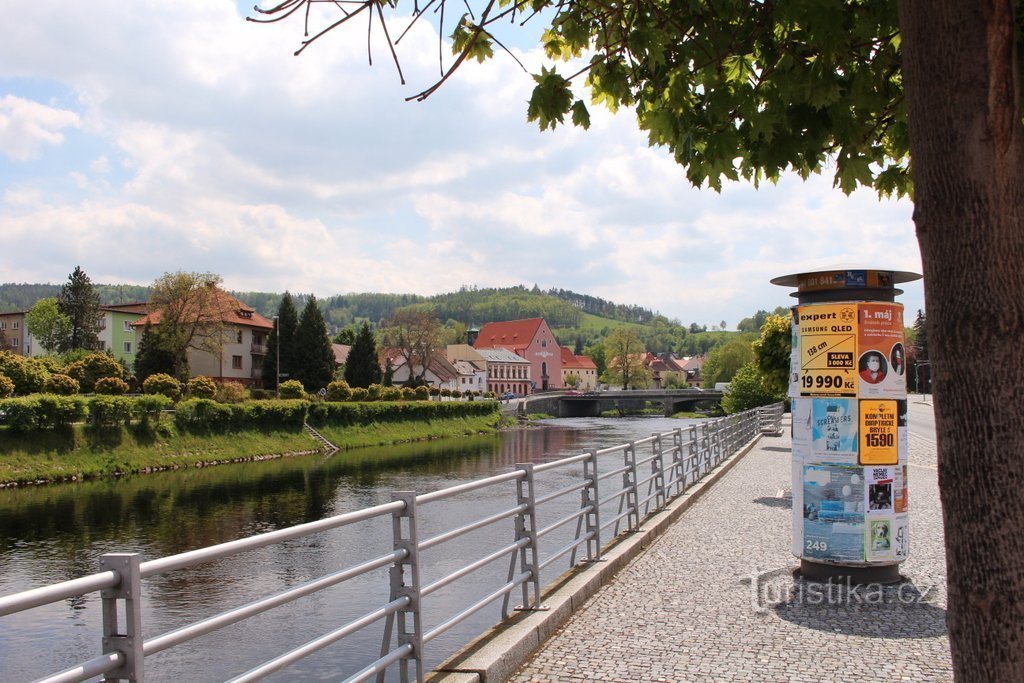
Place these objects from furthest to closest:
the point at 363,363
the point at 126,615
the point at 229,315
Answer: the point at 363,363
the point at 229,315
the point at 126,615

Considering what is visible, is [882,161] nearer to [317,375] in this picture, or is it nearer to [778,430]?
[778,430]

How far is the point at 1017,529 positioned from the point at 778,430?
33.8 meters

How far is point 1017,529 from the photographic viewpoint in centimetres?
268

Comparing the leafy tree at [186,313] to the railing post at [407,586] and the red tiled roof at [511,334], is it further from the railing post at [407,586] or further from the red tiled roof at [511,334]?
the red tiled roof at [511,334]

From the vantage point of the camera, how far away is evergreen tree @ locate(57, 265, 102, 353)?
98.0 meters

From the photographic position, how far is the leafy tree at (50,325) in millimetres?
97125

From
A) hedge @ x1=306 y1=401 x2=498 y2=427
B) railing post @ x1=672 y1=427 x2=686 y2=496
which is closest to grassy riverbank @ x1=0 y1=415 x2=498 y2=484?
hedge @ x1=306 y1=401 x2=498 y2=427

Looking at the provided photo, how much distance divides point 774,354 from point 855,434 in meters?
20.4

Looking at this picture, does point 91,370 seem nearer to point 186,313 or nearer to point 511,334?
point 186,313

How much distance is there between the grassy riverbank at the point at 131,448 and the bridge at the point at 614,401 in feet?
163

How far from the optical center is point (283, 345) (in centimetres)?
8312

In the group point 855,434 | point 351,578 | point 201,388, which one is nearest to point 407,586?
point 351,578

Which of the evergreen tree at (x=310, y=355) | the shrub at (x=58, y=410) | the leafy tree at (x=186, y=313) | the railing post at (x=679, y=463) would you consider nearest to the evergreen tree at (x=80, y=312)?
the evergreen tree at (x=310, y=355)

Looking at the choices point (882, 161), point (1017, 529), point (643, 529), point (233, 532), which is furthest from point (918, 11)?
point (233, 532)
